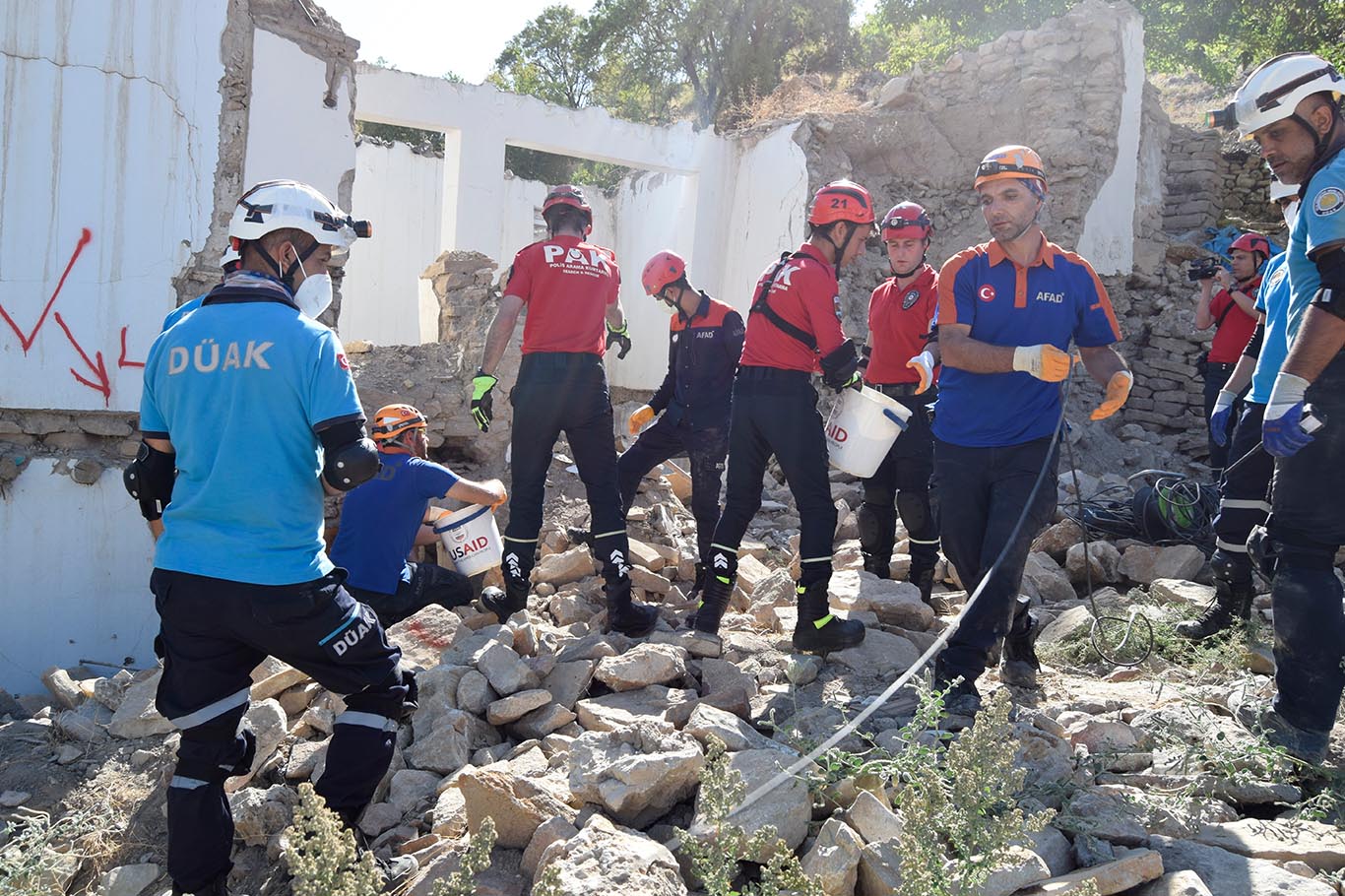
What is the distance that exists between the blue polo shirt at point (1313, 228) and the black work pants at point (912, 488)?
6.93 feet

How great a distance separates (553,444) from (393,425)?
0.73 m

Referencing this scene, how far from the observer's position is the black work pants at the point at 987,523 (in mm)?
3379

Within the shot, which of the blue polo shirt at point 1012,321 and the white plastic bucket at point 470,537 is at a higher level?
the blue polo shirt at point 1012,321

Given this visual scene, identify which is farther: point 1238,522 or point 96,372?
point 96,372

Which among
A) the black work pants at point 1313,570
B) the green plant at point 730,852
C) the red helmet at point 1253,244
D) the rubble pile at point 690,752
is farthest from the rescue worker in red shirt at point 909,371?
the green plant at point 730,852

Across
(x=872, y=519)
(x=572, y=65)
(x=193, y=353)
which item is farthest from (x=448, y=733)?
(x=572, y=65)

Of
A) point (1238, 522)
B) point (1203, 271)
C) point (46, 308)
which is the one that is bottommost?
point (1238, 522)

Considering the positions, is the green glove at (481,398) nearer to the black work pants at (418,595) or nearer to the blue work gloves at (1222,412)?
the black work pants at (418,595)

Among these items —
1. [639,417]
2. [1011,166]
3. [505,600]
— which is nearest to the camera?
[1011,166]

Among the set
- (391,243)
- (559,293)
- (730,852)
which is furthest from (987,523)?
(391,243)

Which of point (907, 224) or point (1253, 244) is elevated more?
point (1253, 244)

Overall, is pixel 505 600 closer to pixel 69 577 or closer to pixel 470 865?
pixel 69 577

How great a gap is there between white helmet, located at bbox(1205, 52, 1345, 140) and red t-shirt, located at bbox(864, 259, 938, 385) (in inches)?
81.9

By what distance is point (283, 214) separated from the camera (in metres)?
2.79
